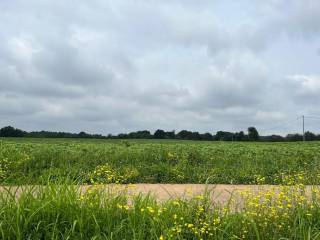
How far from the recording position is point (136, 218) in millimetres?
4934

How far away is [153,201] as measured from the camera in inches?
219

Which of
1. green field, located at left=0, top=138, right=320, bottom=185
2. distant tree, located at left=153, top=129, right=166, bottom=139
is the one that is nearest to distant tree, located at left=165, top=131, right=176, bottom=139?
distant tree, located at left=153, top=129, right=166, bottom=139

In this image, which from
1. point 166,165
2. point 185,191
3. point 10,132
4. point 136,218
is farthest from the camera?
point 10,132

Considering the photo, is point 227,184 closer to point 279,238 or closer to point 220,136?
point 279,238

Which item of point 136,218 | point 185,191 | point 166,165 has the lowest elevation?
point 136,218

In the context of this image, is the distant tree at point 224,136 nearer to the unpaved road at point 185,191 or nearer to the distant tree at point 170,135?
the distant tree at point 170,135

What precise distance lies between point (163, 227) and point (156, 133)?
121 ft

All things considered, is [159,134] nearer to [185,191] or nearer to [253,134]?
[253,134]

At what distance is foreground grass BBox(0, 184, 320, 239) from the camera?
4602 mm

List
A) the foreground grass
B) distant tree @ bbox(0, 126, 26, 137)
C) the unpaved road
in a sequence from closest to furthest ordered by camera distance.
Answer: the foreground grass
the unpaved road
distant tree @ bbox(0, 126, 26, 137)

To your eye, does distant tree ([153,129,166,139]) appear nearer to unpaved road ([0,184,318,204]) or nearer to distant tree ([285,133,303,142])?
distant tree ([285,133,303,142])

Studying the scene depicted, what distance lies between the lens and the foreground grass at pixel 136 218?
15.1 ft

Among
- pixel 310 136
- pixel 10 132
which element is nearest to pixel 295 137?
pixel 310 136

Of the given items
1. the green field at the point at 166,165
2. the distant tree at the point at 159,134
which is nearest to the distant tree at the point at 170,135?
the distant tree at the point at 159,134
